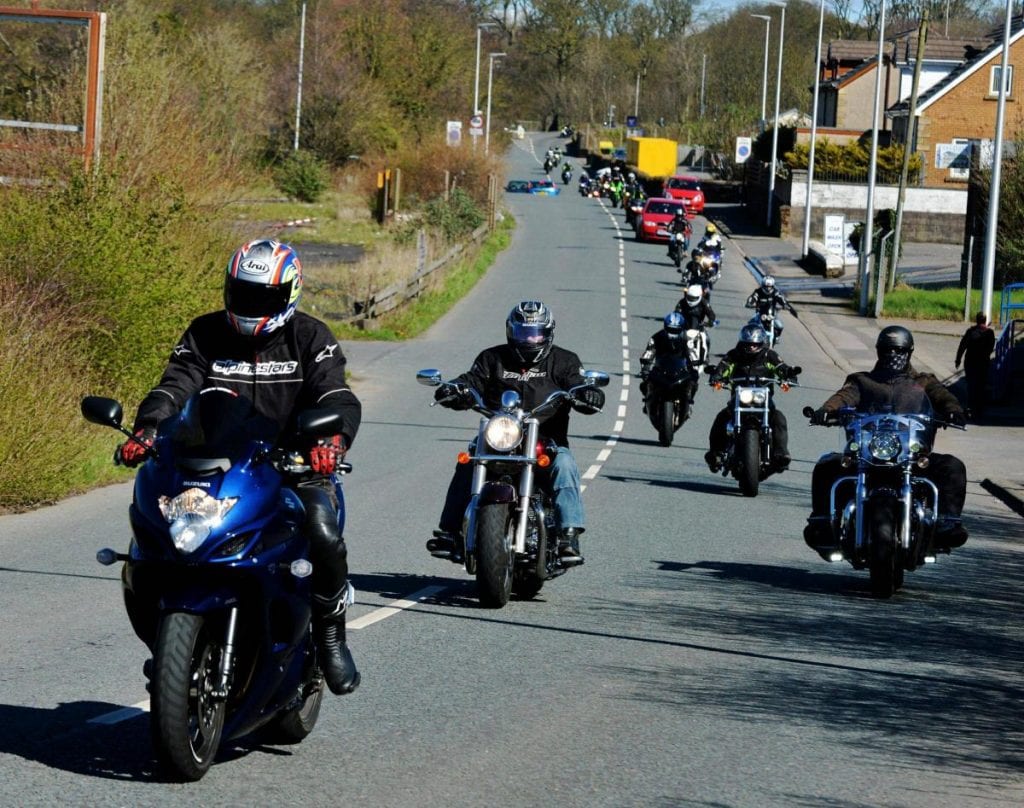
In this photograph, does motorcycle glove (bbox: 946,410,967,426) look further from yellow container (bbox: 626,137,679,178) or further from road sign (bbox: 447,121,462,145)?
yellow container (bbox: 626,137,679,178)

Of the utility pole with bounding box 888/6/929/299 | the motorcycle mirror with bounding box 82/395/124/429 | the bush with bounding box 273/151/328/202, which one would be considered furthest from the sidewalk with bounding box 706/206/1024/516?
the bush with bounding box 273/151/328/202

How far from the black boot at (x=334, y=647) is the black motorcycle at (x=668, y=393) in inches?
580

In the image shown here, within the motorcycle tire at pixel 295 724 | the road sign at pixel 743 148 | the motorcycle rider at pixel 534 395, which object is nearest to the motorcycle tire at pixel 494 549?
the motorcycle rider at pixel 534 395

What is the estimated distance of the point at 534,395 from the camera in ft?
34.1

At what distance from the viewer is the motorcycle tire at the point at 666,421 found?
2131 centimetres

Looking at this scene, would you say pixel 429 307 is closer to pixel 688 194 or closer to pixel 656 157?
pixel 688 194

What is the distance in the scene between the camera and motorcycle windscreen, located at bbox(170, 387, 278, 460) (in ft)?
18.7

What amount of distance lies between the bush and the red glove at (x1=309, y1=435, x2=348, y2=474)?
207ft

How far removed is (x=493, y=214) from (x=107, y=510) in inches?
2019

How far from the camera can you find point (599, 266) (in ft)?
181

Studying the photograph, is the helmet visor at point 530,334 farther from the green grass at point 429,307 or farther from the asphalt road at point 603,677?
the green grass at point 429,307

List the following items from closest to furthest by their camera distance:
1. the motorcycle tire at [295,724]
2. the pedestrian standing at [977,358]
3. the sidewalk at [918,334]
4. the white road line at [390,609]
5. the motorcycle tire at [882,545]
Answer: the motorcycle tire at [295,724] → the white road line at [390,609] → the motorcycle tire at [882,545] → the sidewalk at [918,334] → the pedestrian standing at [977,358]

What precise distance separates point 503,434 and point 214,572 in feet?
14.4

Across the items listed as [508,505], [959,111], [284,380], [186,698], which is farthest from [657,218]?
[186,698]
